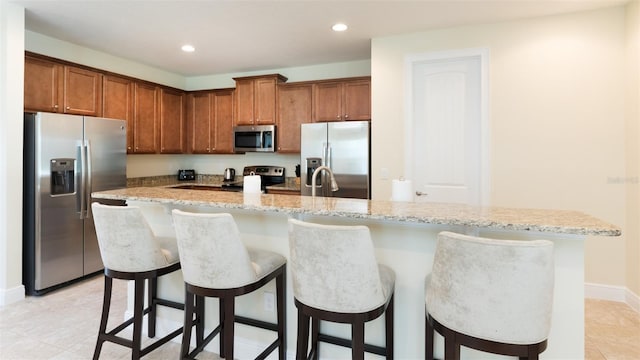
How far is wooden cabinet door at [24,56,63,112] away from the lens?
3.37 metres

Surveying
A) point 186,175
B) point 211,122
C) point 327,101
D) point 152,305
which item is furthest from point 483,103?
point 186,175

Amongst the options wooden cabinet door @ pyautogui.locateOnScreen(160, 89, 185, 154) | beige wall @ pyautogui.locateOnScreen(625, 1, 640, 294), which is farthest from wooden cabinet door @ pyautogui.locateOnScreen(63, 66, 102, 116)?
beige wall @ pyautogui.locateOnScreen(625, 1, 640, 294)

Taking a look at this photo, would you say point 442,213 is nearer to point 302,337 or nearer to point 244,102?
point 302,337

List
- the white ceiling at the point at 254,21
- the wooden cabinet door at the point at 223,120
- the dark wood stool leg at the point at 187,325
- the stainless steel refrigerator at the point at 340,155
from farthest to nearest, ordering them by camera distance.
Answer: the wooden cabinet door at the point at 223,120
the stainless steel refrigerator at the point at 340,155
the white ceiling at the point at 254,21
the dark wood stool leg at the point at 187,325

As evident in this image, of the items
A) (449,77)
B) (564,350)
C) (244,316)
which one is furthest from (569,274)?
(449,77)

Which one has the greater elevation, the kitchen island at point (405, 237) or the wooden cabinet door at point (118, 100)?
the wooden cabinet door at point (118, 100)

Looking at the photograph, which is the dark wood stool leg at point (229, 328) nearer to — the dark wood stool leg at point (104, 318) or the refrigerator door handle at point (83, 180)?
the dark wood stool leg at point (104, 318)

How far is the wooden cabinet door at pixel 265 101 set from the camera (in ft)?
15.9

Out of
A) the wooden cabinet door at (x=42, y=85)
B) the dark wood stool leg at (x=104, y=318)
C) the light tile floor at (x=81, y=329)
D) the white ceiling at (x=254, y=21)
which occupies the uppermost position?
the white ceiling at (x=254, y=21)

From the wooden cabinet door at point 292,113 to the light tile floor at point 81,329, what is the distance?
253cm

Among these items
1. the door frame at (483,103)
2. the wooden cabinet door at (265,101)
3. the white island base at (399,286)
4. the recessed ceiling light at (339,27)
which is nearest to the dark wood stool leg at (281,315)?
the white island base at (399,286)

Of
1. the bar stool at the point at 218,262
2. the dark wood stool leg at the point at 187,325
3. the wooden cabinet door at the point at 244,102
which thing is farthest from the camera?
the wooden cabinet door at the point at 244,102

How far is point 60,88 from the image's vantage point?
3.66m

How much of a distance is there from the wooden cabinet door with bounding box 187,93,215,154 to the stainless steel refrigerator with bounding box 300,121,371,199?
186 centimetres
